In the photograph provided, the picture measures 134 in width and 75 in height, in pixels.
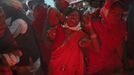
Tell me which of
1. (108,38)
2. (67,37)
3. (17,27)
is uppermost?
(17,27)

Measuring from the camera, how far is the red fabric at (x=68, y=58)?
171 centimetres

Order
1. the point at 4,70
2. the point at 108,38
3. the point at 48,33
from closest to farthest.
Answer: the point at 4,70 → the point at 48,33 → the point at 108,38

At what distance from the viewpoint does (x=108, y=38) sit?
1906mm

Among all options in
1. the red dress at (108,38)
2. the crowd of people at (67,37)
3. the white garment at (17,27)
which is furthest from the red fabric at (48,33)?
the red dress at (108,38)

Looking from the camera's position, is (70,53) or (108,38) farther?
(108,38)

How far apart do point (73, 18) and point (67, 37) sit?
110 millimetres

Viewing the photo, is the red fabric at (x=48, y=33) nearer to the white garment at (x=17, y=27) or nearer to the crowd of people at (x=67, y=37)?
the crowd of people at (x=67, y=37)

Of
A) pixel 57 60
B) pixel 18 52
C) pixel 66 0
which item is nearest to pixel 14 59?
pixel 18 52

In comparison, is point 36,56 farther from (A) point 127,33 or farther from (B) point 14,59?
(A) point 127,33

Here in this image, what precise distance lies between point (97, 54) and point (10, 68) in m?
0.57

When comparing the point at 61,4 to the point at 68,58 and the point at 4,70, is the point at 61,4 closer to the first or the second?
the point at 68,58

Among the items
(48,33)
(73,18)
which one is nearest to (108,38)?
(73,18)

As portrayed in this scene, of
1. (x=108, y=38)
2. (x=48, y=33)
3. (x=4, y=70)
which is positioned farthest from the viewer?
(x=108, y=38)

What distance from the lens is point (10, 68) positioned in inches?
59.8
